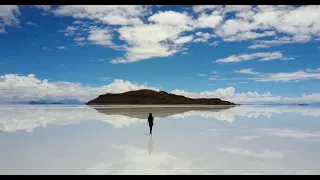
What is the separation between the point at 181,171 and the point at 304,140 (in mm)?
8669

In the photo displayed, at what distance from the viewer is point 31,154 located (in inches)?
410

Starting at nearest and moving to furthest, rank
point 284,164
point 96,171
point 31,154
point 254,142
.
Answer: point 96,171 < point 284,164 < point 31,154 < point 254,142

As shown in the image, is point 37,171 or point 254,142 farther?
point 254,142
